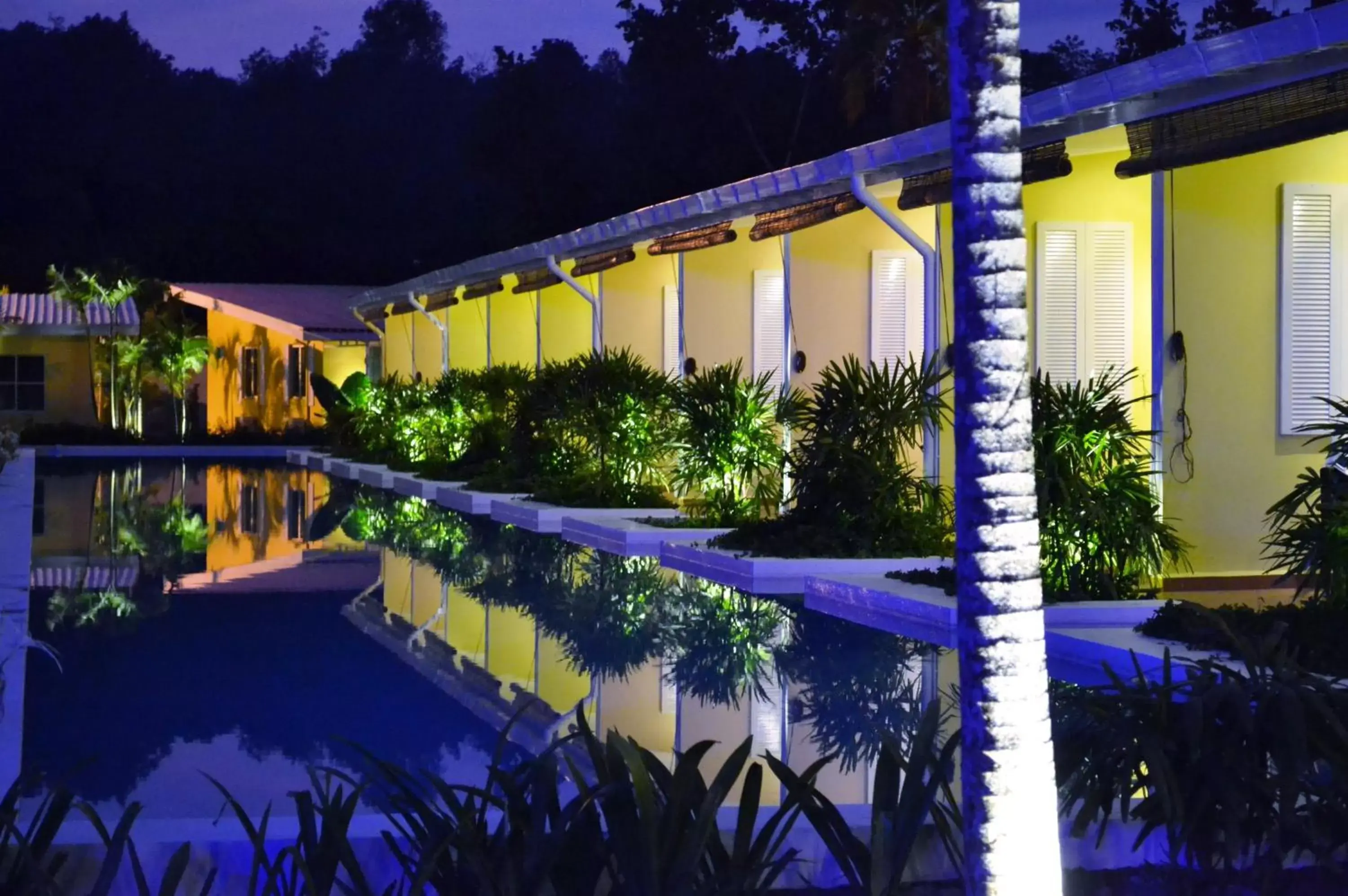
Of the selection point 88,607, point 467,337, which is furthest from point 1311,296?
point 467,337

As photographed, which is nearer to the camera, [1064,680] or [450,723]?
[450,723]

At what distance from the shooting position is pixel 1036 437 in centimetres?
957

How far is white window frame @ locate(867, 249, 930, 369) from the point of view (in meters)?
15.1

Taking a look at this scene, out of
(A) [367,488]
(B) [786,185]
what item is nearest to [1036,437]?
(B) [786,185]

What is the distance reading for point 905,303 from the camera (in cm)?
1526

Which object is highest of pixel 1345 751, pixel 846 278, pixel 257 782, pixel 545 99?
pixel 545 99

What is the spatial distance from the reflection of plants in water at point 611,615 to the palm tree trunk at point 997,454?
533cm

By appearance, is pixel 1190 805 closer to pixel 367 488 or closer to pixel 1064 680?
pixel 1064 680

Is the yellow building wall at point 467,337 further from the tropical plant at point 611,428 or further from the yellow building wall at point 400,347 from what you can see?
the tropical plant at point 611,428

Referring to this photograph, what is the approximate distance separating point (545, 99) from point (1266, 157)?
3745 centimetres

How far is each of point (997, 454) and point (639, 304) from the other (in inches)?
677

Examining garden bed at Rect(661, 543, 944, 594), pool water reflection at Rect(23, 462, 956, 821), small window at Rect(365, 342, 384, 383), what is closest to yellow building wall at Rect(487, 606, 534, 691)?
pool water reflection at Rect(23, 462, 956, 821)

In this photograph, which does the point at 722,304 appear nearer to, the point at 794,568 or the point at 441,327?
the point at 794,568

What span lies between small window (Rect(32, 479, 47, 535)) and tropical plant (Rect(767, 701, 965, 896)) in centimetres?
1394
